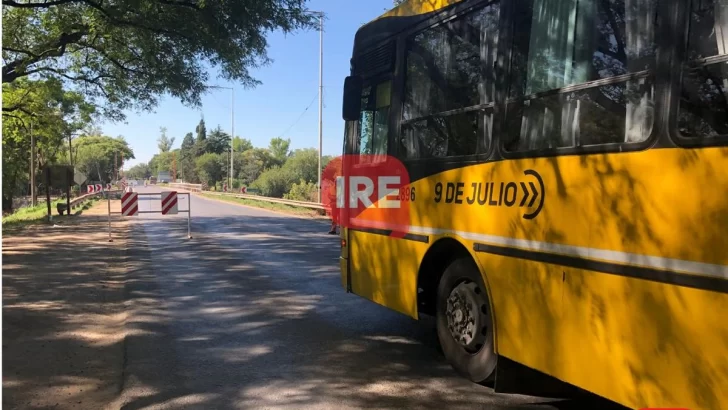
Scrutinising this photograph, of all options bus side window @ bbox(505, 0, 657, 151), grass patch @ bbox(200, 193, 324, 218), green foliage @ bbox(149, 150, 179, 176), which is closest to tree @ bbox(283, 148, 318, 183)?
grass patch @ bbox(200, 193, 324, 218)

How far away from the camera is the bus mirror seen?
259 inches

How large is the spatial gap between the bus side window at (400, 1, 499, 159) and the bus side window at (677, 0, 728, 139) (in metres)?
1.67

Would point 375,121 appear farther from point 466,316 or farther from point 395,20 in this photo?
point 466,316

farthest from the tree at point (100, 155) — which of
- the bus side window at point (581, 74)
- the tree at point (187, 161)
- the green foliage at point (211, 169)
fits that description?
the bus side window at point (581, 74)

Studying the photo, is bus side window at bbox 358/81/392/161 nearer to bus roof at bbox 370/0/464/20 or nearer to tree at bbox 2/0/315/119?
bus roof at bbox 370/0/464/20

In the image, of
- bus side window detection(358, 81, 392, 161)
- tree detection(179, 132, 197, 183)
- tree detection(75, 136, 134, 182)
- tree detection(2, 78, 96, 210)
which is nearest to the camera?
bus side window detection(358, 81, 392, 161)

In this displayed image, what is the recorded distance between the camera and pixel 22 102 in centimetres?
2338

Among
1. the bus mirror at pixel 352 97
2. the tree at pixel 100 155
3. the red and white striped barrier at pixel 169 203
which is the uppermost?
the tree at pixel 100 155

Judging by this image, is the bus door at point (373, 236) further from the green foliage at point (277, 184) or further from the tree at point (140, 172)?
the tree at point (140, 172)

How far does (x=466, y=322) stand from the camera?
466 centimetres

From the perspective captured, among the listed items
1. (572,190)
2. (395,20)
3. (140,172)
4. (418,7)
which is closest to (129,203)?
(395,20)

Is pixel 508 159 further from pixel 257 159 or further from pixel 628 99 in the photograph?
pixel 257 159

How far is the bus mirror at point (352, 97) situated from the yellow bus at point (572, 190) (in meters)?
0.98

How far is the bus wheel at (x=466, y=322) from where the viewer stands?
4.44 meters
